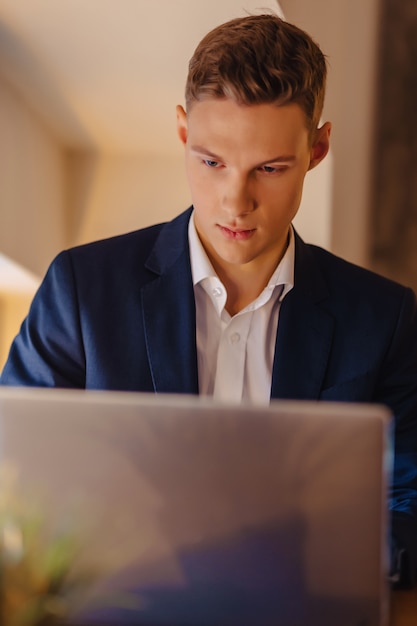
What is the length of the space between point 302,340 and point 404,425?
24cm

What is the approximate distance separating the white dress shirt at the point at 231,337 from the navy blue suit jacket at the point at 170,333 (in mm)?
34

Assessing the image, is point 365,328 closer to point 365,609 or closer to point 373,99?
point 365,609

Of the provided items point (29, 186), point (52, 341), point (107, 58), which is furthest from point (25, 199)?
point (52, 341)

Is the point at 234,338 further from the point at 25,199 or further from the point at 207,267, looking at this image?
the point at 25,199

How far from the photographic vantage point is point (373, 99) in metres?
3.10

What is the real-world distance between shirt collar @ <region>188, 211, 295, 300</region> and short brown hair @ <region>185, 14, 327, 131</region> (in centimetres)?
26

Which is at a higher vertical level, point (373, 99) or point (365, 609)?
point (373, 99)

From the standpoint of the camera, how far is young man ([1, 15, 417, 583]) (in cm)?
147

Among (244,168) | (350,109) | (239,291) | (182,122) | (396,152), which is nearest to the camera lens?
(244,168)

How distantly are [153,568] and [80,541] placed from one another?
0.23ft

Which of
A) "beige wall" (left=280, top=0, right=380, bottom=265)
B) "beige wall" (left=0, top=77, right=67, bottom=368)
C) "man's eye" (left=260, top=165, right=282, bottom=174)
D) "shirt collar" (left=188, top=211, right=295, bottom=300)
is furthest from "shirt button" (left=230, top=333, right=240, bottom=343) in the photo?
"beige wall" (left=280, top=0, right=380, bottom=265)

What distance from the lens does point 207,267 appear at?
1.67 m

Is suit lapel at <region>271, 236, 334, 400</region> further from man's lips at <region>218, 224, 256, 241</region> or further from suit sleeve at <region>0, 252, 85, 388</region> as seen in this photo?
suit sleeve at <region>0, 252, 85, 388</region>

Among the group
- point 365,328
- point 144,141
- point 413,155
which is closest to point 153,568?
point 365,328
